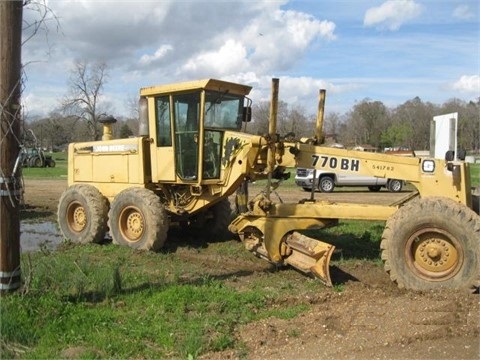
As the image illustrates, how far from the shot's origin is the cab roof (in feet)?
33.1

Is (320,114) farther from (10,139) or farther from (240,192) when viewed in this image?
(10,139)

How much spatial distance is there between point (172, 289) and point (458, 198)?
3.97m

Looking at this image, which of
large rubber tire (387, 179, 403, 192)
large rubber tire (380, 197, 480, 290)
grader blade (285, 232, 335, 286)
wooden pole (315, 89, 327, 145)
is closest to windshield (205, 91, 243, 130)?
wooden pole (315, 89, 327, 145)

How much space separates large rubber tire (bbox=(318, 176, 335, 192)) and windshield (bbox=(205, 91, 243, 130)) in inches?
662

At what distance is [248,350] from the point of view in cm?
532

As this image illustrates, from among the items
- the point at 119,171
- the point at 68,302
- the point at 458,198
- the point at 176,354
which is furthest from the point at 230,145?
the point at 176,354

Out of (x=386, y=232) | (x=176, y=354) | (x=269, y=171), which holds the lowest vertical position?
(x=176, y=354)

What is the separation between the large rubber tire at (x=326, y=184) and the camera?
2716 centimetres

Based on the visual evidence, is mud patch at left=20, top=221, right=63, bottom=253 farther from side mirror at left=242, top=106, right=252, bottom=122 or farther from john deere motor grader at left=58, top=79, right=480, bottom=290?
side mirror at left=242, top=106, right=252, bottom=122

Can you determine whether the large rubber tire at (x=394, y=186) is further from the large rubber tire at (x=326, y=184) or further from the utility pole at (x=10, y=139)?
the utility pole at (x=10, y=139)

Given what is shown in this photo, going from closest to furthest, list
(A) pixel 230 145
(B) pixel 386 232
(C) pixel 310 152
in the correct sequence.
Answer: (B) pixel 386 232
(C) pixel 310 152
(A) pixel 230 145

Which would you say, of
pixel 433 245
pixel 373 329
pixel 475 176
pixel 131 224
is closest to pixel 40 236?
pixel 131 224

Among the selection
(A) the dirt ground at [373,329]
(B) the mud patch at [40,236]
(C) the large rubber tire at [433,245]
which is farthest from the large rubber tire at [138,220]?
(C) the large rubber tire at [433,245]

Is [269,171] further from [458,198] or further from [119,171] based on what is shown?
[119,171]
